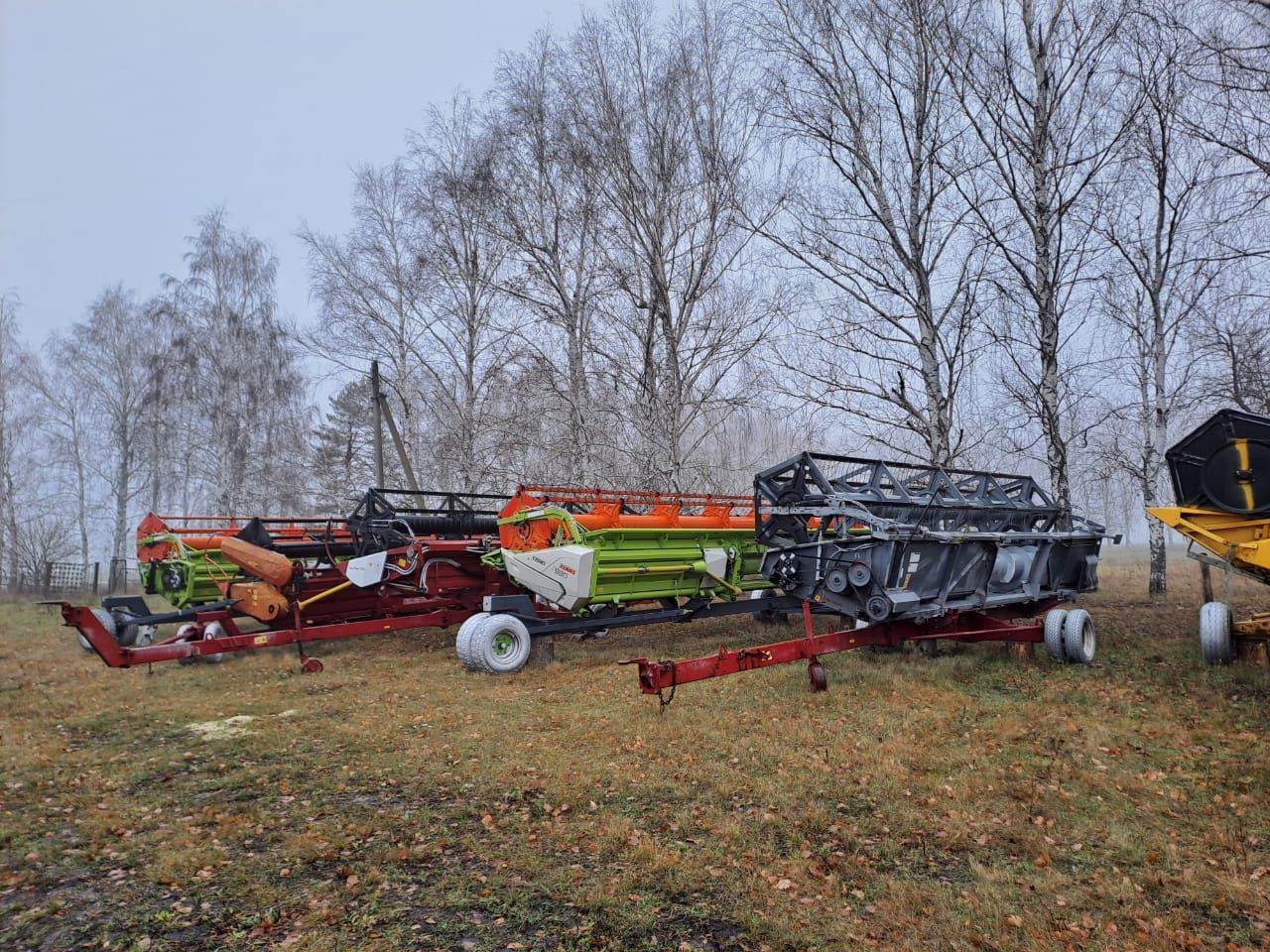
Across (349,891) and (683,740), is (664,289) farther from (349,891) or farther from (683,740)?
(349,891)

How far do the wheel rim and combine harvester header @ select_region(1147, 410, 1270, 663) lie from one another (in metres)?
7.09

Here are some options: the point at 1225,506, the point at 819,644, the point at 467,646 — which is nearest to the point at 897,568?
the point at 819,644

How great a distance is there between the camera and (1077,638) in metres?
7.45

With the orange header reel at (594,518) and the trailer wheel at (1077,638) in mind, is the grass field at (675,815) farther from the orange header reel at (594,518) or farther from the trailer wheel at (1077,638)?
the orange header reel at (594,518)

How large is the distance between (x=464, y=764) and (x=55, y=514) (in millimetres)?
41985

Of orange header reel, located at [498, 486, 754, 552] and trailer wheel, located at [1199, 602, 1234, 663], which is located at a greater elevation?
orange header reel, located at [498, 486, 754, 552]

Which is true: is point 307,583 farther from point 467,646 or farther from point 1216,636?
point 1216,636

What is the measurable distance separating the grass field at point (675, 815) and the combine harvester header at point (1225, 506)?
0.49 m

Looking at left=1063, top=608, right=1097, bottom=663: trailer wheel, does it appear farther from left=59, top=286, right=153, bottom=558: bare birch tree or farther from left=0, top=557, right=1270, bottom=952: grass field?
left=59, top=286, right=153, bottom=558: bare birch tree

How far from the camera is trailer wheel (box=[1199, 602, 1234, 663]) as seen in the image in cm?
695

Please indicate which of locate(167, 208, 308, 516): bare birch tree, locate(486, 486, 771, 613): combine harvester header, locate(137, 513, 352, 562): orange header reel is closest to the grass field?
locate(486, 486, 771, 613): combine harvester header

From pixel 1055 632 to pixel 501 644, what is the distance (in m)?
6.03

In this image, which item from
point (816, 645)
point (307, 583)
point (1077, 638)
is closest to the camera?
point (816, 645)

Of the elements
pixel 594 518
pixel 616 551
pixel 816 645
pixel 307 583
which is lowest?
pixel 816 645
